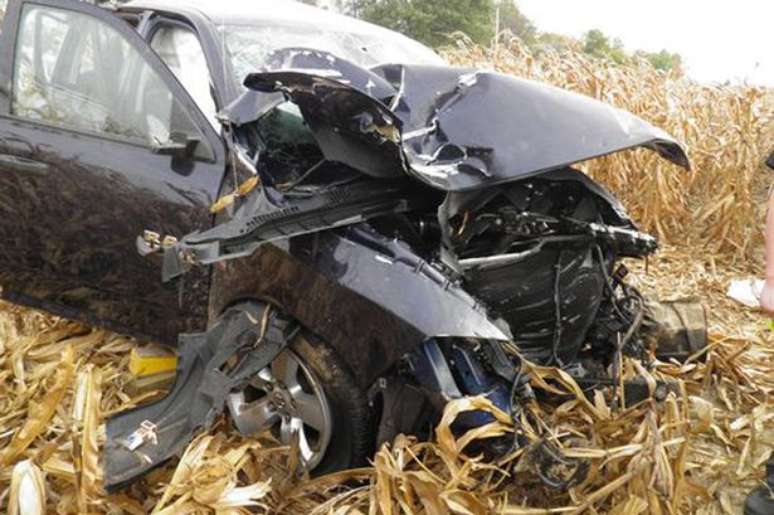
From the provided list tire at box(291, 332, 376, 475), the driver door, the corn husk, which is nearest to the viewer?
the corn husk

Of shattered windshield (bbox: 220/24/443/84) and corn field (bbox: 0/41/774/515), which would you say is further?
shattered windshield (bbox: 220/24/443/84)

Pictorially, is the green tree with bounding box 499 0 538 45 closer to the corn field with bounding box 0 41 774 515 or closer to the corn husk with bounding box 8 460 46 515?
the corn field with bounding box 0 41 774 515

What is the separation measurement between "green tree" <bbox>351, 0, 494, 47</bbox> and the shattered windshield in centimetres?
1916

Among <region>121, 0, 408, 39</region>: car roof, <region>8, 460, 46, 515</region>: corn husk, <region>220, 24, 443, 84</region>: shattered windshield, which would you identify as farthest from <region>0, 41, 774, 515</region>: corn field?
<region>121, 0, 408, 39</region>: car roof

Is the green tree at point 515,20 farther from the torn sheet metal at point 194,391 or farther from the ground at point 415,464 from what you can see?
the torn sheet metal at point 194,391

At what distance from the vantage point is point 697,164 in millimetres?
5785

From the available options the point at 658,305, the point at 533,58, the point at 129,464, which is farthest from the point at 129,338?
the point at 533,58

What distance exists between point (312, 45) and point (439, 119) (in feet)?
3.95

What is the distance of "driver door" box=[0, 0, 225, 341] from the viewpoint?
2.78 meters

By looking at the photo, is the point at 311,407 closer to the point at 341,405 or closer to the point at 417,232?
the point at 341,405

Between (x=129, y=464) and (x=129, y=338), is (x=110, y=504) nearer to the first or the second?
(x=129, y=464)

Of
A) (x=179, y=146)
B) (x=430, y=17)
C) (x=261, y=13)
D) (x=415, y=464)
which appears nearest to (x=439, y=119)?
(x=179, y=146)

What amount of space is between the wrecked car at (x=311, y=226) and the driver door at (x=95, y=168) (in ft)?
0.04

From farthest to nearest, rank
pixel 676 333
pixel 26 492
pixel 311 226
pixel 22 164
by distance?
pixel 676 333, pixel 22 164, pixel 311 226, pixel 26 492
